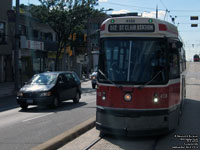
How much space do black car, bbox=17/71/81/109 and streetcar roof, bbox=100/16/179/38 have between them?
6706mm

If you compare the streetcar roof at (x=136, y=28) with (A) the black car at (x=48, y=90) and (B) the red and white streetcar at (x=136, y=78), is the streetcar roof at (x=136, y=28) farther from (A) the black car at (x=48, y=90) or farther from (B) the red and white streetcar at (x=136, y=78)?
(A) the black car at (x=48, y=90)

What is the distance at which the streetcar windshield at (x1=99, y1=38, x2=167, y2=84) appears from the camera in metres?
8.00

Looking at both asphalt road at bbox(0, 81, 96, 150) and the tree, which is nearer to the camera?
asphalt road at bbox(0, 81, 96, 150)

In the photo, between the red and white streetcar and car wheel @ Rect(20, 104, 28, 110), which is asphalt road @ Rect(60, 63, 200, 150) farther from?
car wheel @ Rect(20, 104, 28, 110)

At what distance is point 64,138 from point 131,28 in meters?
3.21

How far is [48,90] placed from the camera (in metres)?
14.6

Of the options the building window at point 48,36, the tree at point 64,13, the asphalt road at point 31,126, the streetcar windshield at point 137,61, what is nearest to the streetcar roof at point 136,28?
the streetcar windshield at point 137,61

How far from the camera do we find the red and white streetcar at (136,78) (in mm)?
7824

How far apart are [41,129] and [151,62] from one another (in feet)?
13.1

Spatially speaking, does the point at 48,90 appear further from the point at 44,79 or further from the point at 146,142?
the point at 146,142

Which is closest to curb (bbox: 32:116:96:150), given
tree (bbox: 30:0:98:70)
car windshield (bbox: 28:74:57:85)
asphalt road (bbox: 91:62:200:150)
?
asphalt road (bbox: 91:62:200:150)

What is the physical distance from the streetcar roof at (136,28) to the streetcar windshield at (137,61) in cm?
17

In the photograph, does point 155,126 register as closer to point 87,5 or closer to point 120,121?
point 120,121

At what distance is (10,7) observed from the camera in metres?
32.1
